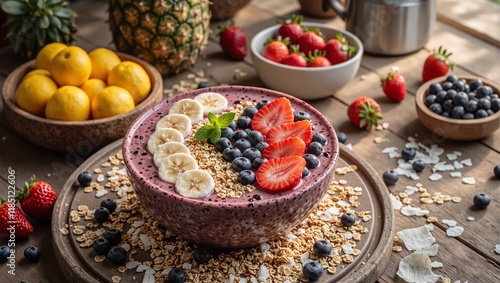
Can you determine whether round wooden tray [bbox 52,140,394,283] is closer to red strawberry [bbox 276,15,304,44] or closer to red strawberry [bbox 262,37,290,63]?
red strawberry [bbox 262,37,290,63]

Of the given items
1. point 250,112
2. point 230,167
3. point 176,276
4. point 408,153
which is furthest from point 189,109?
point 408,153

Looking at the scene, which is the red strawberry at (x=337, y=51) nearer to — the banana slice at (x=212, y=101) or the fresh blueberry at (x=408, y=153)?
the fresh blueberry at (x=408, y=153)

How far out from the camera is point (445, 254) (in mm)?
1787

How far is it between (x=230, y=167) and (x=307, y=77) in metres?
0.78

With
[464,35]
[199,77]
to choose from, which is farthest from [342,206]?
[464,35]

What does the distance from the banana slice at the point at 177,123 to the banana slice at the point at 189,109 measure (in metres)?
0.03

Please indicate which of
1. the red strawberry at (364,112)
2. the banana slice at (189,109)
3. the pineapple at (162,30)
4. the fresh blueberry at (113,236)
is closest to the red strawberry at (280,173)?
the banana slice at (189,109)

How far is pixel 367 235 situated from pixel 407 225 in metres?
0.18

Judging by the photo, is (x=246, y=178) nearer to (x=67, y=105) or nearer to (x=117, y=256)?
(x=117, y=256)

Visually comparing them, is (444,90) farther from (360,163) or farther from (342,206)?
(342,206)

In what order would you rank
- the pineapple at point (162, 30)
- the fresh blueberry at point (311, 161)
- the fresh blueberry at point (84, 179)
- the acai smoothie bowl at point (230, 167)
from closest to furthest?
1. the acai smoothie bowl at point (230, 167)
2. the fresh blueberry at point (311, 161)
3. the fresh blueberry at point (84, 179)
4. the pineapple at point (162, 30)

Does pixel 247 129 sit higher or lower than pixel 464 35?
higher

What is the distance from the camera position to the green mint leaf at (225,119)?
1.80 meters

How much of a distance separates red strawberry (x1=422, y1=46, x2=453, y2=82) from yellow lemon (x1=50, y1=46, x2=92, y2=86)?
1.31 meters
